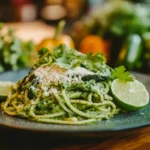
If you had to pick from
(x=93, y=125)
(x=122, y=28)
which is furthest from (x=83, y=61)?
(x=122, y=28)

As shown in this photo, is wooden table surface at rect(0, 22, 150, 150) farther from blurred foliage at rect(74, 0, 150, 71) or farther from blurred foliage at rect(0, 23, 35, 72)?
blurred foliage at rect(74, 0, 150, 71)

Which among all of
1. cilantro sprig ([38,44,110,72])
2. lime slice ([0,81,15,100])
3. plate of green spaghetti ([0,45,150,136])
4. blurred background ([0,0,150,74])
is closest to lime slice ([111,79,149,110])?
plate of green spaghetti ([0,45,150,136])

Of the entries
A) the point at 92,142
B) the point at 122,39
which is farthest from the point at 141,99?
the point at 122,39

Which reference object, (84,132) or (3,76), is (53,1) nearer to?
(3,76)

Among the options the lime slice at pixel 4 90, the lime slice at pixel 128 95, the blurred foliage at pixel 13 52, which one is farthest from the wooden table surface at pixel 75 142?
the blurred foliage at pixel 13 52

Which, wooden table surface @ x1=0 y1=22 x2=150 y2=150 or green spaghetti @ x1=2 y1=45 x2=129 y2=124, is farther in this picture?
green spaghetti @ x1=2 y1=45 x2=129 y2=124

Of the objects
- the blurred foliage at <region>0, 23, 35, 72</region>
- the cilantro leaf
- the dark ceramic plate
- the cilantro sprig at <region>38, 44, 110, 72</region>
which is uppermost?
the cilantro sprig at <region>38, 44, 110, 72</region>

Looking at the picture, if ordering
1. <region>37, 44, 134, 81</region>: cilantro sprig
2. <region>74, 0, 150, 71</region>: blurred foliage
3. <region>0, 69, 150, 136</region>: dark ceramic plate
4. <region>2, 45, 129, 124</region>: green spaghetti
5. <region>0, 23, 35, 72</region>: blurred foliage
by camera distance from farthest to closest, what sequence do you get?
<region>74, 0, 150, 71</region>: blurred foliage, <region>0, 23, 35, 72</region>: blurred foliage, <region>37, 44, 134, 81</region>: cilantro sprig, <region>2, 45, 129, 124</region>: green spaghetti, <region>0, 69, 150, 136</region>: dark ceramic plate

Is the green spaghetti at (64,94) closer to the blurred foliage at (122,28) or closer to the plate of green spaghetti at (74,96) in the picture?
the plate of green spaghetti at (74,96)
